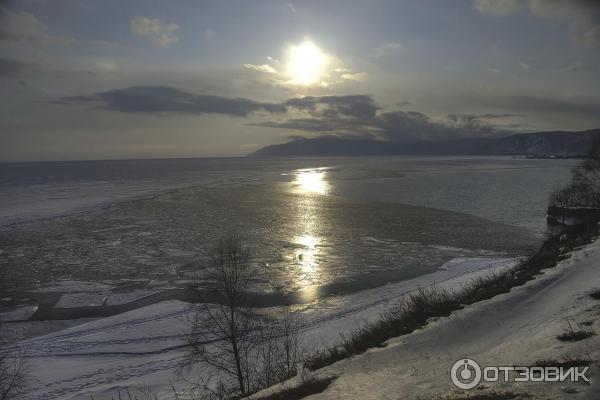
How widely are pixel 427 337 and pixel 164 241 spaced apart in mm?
27842

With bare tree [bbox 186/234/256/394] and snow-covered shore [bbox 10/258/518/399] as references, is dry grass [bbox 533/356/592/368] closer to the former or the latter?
bare tree [bbox 186/234/256/394]

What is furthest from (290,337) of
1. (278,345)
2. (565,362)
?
(565,362)

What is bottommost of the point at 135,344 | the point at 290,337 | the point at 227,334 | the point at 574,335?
the point at 135,344

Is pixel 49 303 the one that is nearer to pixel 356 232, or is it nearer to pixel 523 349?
pixel 523 349

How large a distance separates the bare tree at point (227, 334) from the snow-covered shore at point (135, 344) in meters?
0.78

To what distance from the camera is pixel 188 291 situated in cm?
2223

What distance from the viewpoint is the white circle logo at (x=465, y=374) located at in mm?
6598

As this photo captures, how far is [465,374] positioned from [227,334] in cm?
923

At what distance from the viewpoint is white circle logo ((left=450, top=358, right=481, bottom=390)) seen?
6.60 metres

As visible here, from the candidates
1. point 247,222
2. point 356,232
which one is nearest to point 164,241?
point 247,222

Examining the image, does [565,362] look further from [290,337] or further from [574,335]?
[290,337]

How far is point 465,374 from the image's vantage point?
7.00m

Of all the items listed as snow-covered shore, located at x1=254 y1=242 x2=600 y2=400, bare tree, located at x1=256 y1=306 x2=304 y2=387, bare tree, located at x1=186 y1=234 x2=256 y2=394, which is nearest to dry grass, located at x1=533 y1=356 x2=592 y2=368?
snow-covered shore, located at x1=254 y1=242 x2=600 y2=400

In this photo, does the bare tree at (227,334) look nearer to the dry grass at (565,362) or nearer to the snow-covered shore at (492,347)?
the snow-covered shore at (492,347)
